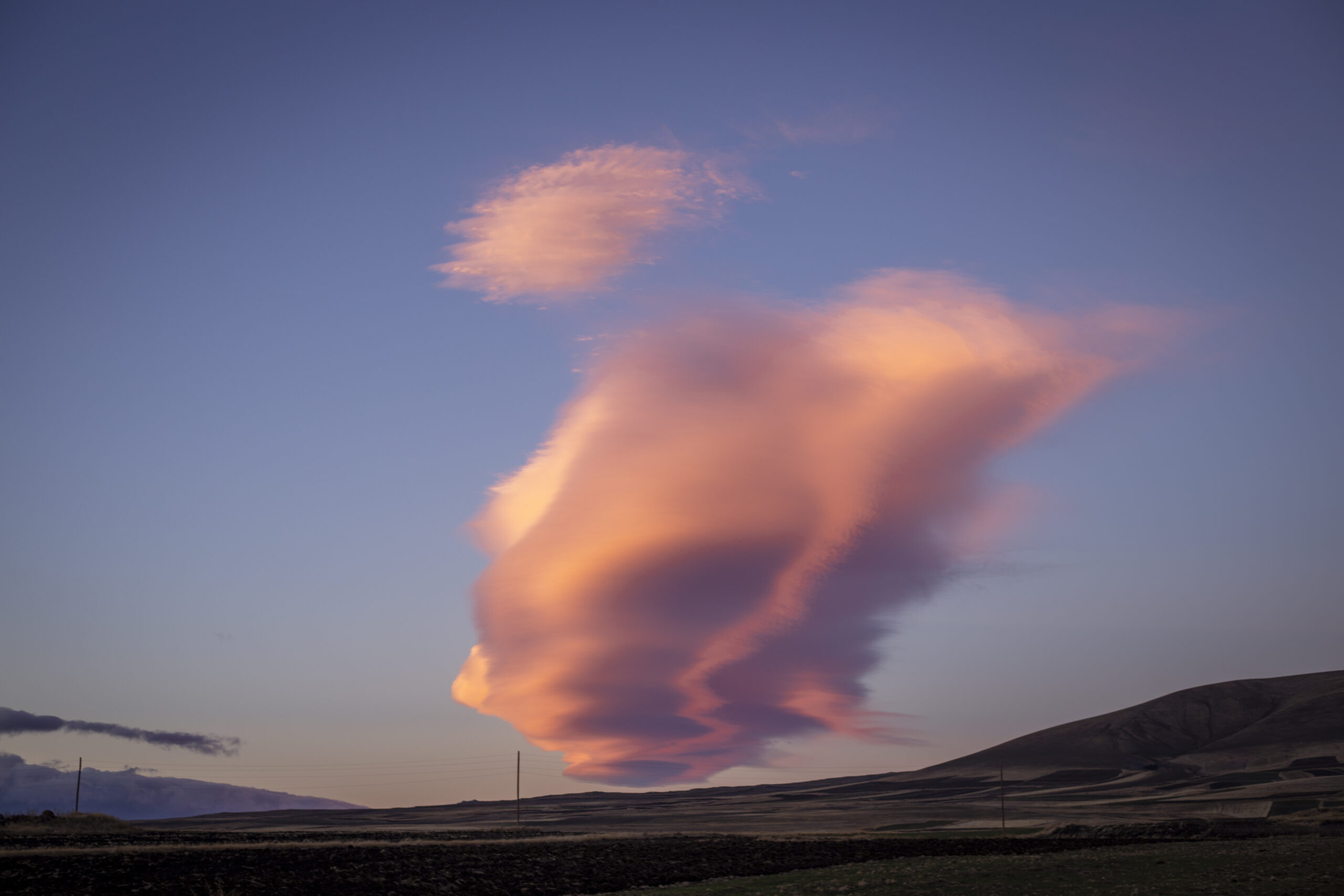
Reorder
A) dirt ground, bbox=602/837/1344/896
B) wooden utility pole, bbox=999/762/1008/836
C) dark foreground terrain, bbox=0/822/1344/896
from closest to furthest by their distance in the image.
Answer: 1. dirt ground, bbox=602/837/1344/896
2. dark foreground terrain, bbox=0/822/1344/896
3. wooden utility pole, bbox=999/762/1008/836

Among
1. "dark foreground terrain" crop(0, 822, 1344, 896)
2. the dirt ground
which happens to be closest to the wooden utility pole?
"dark foreground terrain" crop(0, 822, 1344, 896)

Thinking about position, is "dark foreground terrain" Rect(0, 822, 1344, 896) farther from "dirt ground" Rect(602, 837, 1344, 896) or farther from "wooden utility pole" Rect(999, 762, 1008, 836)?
"wooden utility pole" Rect(999, 762, 1008, 836)

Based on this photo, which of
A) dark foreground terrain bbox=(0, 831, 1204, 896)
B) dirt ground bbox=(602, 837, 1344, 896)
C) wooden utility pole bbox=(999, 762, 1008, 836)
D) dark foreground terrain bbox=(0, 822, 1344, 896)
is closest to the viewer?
dirt ground bbox=(602, 837, 1344, 896)

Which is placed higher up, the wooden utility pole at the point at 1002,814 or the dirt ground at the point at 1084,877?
the dirt ground at the point at 1084,877

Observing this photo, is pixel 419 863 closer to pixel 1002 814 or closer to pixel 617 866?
pixel 617 866

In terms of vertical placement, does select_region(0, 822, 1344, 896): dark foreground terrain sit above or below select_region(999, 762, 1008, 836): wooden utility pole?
above

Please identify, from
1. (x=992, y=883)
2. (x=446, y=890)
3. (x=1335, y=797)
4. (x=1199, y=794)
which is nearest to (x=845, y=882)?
(x=992, y=883)

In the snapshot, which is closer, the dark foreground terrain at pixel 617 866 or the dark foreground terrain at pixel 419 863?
the dark foreground terrain at pixel 617 866

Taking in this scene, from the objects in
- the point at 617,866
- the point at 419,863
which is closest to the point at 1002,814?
the point at 617,866

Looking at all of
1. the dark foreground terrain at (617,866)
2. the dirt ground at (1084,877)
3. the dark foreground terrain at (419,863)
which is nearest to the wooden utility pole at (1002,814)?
the dark foreground terrain at (419,863)

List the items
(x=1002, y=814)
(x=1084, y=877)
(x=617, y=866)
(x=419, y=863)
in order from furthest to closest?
(x=1002, y=814), (x=617, y=866), (x=419, y=863), (x=1084, y=877)

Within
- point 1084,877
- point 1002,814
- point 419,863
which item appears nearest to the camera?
point 1084,877

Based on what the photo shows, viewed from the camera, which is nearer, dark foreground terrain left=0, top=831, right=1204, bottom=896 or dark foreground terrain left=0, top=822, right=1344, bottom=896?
dark foreground terrain left=0, top=822, right=1344, bottom=896

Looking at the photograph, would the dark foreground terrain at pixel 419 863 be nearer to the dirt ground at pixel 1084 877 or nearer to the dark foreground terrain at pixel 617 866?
the dark foreground terrain at pixel 617 866
